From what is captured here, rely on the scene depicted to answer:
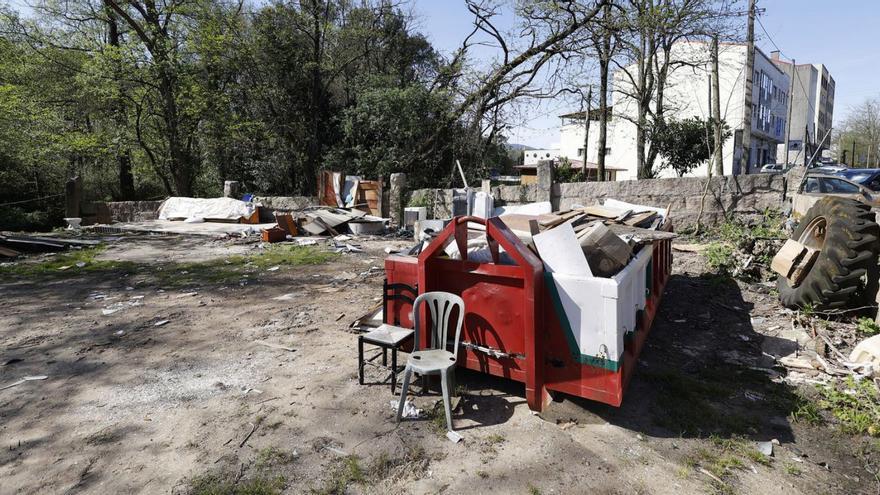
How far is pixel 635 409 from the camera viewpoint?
3.30 meters

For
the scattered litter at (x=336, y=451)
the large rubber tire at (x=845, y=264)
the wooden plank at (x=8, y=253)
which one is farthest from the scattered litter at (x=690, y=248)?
the wooden plank at (x=8, y=253)

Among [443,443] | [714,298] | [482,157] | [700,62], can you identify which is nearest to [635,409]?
[443,443]

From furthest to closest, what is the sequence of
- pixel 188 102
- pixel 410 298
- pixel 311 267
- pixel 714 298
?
1. pixel 188 102
2. pixel 311 267
3. pixel 714 298
4. pixel 410 298

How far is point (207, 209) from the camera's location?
48.4 ft

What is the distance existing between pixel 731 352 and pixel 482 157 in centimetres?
1326

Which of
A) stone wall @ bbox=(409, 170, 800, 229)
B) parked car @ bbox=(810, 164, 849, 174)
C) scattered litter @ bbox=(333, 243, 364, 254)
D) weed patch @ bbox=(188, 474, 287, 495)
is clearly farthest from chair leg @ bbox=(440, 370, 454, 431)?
parked car @ bbox=(810, 164, 849, 174)

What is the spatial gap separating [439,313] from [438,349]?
0.85 feet

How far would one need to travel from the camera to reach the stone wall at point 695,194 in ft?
30.1

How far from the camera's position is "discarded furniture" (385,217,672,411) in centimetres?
289

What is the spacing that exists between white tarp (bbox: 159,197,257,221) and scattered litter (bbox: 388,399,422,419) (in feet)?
40.2

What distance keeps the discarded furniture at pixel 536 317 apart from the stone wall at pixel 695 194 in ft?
21.9

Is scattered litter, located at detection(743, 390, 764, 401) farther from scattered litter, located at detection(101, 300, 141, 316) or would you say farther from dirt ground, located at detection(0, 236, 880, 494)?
scattered litter, located at detection(101, 300, 141, 316)

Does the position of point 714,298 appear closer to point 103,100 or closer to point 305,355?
point 305,355

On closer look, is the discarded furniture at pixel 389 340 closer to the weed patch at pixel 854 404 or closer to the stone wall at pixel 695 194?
the weed patch at pixel 854 404
